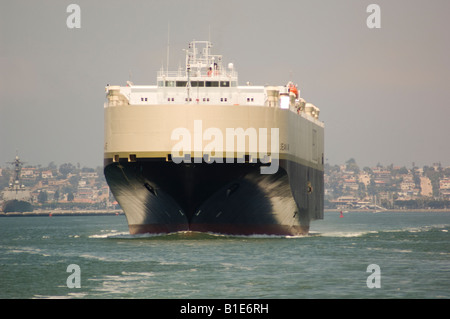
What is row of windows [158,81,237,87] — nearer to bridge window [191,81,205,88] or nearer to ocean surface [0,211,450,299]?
bridge window [191,81,205,88]

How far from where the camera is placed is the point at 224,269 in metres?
34.9

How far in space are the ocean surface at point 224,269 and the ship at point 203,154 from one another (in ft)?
5.37

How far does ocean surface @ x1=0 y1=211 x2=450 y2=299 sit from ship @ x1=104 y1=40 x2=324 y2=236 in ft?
5.37

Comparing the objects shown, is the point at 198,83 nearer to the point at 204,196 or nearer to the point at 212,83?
the point at 212,83

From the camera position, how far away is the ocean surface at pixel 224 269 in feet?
96.3

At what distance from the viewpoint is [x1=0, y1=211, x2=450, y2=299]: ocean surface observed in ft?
96.3

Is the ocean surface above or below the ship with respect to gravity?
below

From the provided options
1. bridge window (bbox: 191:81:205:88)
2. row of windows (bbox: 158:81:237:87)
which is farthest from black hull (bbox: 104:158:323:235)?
bridge window (bbox: 191:81:205:88)

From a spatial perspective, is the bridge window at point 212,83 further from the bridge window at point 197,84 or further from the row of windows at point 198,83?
the bridge window at point 197,84

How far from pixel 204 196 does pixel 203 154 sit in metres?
2.48

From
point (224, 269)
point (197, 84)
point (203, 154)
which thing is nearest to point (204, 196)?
point (203, 154)

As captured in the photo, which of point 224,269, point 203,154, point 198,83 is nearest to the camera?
point 224,269

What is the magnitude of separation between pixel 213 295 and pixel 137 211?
23635mm

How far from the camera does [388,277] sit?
3275 cm
